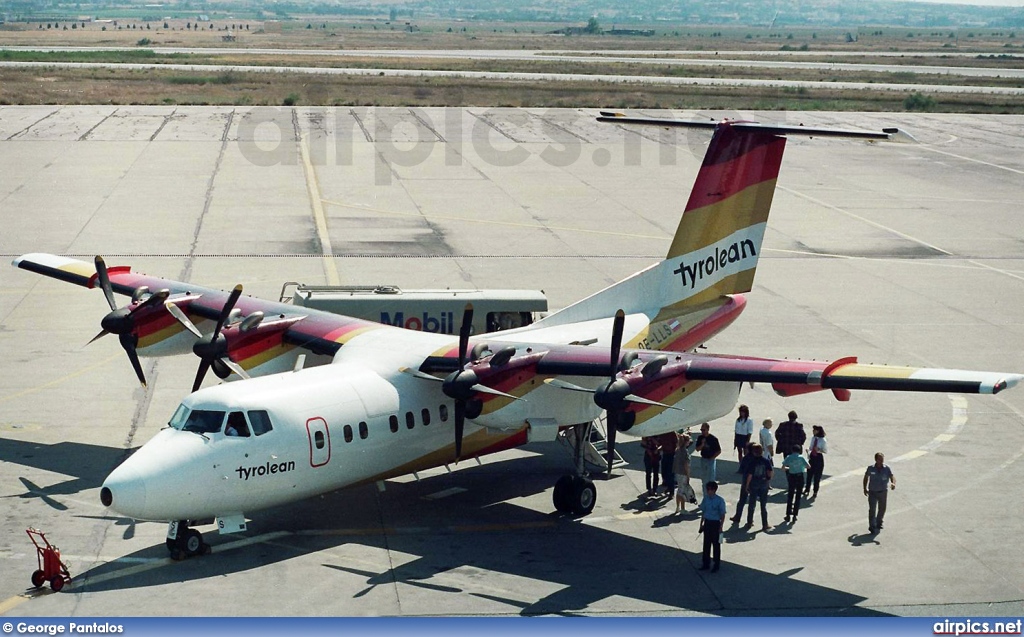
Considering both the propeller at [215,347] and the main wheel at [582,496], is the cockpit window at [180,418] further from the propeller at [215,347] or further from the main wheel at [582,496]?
the main wheel at [582,496]

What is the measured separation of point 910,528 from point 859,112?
8015cm

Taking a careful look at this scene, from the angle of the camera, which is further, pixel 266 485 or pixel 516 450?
pixel 516 450

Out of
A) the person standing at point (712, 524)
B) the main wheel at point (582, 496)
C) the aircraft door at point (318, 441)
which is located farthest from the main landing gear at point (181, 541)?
the person standing at point (712, 524)

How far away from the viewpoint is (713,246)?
89.1 ft

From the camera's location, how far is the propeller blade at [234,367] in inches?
902

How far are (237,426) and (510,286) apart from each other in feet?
68.9

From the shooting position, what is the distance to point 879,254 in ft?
155

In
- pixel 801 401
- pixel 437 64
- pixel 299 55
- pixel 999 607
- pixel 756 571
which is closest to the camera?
pixel 999 607

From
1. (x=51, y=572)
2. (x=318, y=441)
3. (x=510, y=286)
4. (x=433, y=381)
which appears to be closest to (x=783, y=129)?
(x=433, y=381)

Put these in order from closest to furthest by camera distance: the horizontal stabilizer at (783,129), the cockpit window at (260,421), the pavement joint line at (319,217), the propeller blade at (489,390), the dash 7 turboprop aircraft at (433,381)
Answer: the dash 7 turboprop aircraft at (433,381) → the cockpit window at (260,421) → the propeller blade at (489,390) → the horizontal stabilizer at (783,129) → the pavement joint line at (319,217)

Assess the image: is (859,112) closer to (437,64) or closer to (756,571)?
(437,64)

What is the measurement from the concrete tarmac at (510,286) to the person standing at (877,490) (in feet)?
1.56

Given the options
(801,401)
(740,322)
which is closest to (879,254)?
(740,322)

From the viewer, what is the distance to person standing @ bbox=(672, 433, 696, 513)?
22688 mm
